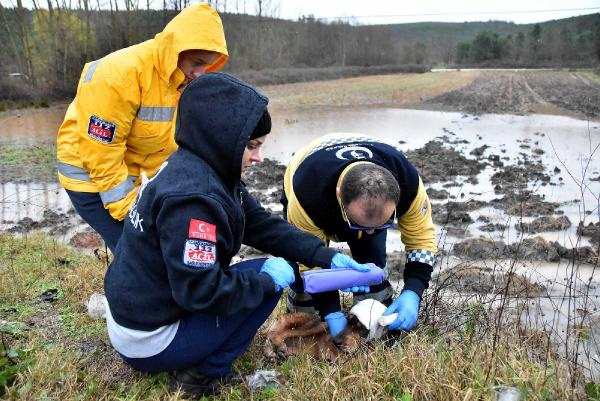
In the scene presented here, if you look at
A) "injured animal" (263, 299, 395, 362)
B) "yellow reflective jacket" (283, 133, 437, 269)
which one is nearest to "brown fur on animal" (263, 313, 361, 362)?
"injured animal" (263, 299, 395, 362)

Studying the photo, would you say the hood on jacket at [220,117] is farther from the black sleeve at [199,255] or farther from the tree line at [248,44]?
the tree line at [248,44]

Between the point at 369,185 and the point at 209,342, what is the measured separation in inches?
39.4

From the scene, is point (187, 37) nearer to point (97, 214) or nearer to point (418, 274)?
A: point (97, 214)

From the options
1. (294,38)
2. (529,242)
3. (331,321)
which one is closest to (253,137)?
(331,321)

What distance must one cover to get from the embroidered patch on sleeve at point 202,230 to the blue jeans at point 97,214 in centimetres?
125

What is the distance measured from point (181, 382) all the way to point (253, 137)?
1.17 m

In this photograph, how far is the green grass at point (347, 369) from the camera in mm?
2260

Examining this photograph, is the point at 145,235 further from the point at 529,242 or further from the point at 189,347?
the point at 529,242

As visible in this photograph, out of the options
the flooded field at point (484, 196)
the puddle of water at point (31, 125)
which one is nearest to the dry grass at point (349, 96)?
the flooded field at point (484, 196)

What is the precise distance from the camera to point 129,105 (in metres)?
2.88

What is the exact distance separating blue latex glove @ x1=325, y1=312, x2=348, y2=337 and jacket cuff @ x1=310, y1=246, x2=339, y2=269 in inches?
13.6

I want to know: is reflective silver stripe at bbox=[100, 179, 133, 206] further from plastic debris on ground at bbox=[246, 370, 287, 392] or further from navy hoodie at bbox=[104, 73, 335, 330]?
plastic debris on ground at bbox=[246, 370, 287, 392]

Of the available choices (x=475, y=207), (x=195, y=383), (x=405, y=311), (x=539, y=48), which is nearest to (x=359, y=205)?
(x=405, y=311)

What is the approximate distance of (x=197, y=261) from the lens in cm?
204
